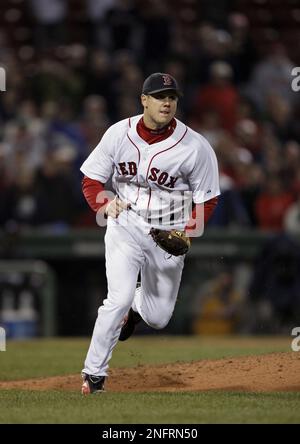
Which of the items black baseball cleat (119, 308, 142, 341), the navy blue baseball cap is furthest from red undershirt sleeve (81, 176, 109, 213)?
black baseball cleat (119, 308, 142, 341)

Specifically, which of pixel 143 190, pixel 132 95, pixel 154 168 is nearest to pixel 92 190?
pixel 143 190

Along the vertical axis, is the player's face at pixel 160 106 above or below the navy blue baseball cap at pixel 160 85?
below

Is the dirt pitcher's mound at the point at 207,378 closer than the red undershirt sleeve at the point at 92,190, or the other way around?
the red undershirt sleeve at the point at 92,190

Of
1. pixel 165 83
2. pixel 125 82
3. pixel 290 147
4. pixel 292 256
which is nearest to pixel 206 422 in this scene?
A: pixel 165 83

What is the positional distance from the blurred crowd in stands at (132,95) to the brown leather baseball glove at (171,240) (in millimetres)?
5889

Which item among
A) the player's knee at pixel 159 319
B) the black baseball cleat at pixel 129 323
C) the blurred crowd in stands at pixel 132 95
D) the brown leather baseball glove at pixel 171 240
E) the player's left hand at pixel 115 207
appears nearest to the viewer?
the player's left hand at pixel 115 207

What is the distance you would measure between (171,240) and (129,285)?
0.39 m

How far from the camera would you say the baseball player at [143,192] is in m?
7.05

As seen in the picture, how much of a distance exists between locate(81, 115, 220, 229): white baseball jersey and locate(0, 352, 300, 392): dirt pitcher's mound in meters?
1.17

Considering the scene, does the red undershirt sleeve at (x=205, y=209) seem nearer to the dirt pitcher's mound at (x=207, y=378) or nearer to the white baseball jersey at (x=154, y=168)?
the white baseball jersey at (x=154, y=168)

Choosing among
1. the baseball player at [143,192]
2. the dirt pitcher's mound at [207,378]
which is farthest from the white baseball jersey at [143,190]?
the dirt pitcher's mound at [207,378]

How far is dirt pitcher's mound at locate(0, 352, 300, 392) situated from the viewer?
762cm

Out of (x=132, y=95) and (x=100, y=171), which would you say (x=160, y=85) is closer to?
(x=100, y=171)

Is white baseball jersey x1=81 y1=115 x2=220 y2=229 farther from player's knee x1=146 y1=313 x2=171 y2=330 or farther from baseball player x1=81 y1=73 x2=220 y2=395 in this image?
player's knee x1=146 y1=313 x2=171 y2=330
